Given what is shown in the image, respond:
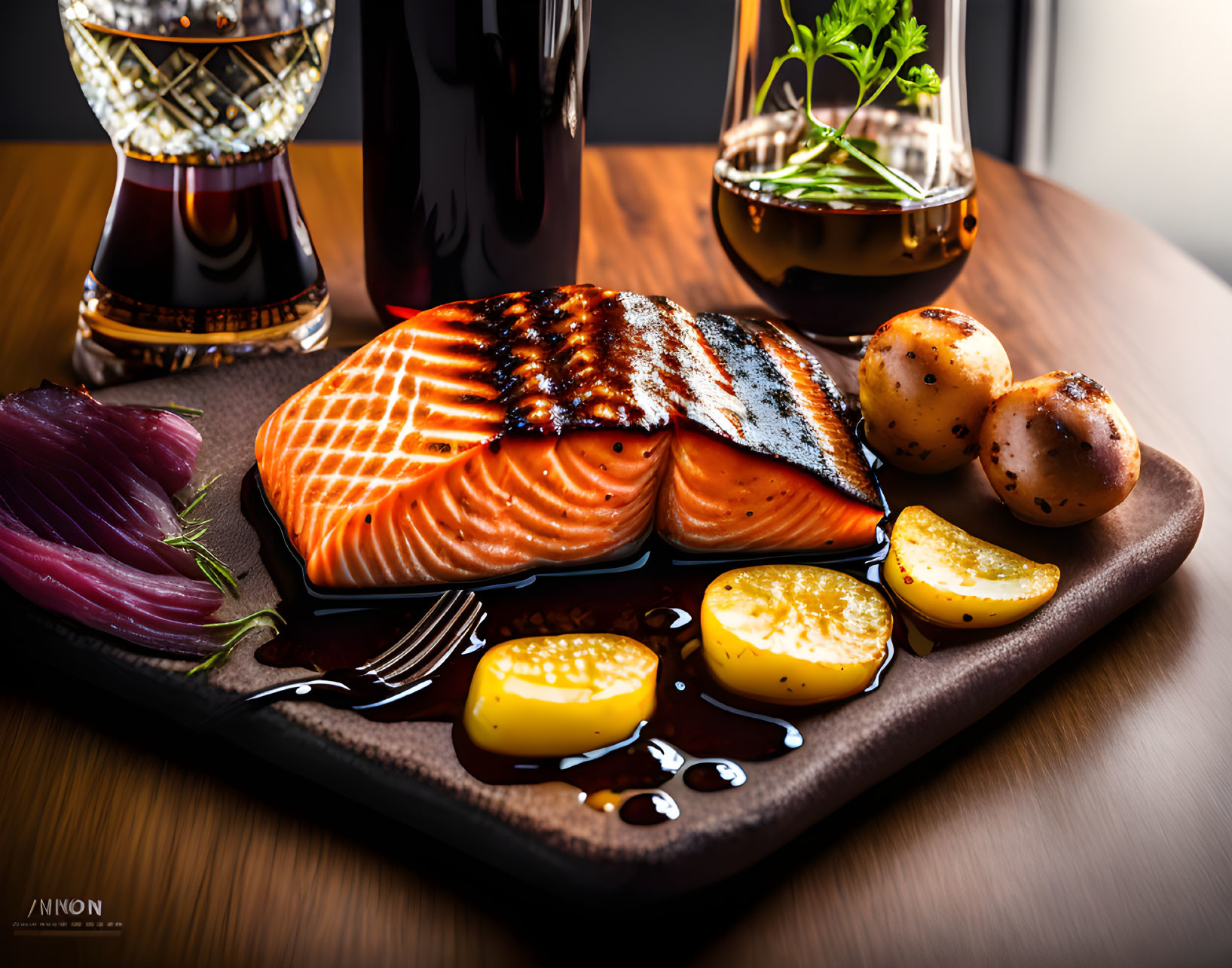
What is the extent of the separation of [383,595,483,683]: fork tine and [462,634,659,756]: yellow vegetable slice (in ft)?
0.22

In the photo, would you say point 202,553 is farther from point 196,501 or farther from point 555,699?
point 555,699

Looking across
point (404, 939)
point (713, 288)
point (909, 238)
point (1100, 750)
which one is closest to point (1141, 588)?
point (1100, 750)

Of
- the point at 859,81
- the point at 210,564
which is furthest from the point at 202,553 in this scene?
the point at 859,81

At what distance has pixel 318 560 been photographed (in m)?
1.17

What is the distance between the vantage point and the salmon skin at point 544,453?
119 centimetres

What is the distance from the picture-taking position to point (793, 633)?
108 centimetres

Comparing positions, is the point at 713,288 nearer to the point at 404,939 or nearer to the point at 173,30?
the point at 173,30

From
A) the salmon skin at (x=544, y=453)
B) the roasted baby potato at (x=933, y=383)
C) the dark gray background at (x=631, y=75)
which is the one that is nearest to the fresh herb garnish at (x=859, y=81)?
the roasted baby potato at (x=933, y=383)

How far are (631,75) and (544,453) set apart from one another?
249cm

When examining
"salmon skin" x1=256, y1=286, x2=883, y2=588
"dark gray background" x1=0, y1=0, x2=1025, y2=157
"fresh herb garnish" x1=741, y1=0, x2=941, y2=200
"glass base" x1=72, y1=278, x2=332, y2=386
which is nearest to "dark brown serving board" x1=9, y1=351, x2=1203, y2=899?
"salmon skin" x1=256, y1=286, x2=883, y2=588

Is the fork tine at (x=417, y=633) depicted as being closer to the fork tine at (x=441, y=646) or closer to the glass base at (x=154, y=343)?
the fork tine at (x=441, y=646)

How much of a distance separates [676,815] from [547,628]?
11.8 inches

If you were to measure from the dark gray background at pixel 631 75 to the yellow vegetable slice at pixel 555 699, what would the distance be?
2.37 meters

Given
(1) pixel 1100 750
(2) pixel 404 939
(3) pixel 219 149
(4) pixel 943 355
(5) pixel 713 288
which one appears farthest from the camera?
(5) pixel 713 288
